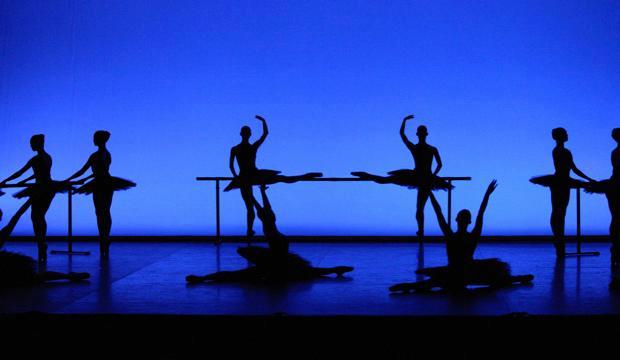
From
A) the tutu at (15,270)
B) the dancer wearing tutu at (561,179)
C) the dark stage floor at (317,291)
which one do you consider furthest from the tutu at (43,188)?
the dancer wearing tutu at (561,179)

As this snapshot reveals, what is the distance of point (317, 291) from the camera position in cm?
583

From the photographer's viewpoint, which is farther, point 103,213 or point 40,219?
point 103,213

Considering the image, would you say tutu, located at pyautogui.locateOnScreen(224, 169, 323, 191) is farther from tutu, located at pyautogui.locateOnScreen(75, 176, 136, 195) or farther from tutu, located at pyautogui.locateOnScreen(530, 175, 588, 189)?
tutu, located at pyautogui.locateOnScreen(530, 175, 588, 189)

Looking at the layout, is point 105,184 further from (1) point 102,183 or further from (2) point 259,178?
(2) point 259,178

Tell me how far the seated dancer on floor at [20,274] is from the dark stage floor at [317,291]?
0.10m

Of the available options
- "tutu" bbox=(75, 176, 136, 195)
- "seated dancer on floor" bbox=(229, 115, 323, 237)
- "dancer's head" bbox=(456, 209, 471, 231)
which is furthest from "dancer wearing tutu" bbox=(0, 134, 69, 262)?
"dancer's head" bbox=(456, 209, 471, 231)

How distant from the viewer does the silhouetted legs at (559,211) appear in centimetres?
764

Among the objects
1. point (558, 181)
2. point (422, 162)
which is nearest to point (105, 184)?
point (422, 162)

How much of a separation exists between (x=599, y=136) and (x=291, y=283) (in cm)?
584

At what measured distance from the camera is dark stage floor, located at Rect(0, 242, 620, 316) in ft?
16.4

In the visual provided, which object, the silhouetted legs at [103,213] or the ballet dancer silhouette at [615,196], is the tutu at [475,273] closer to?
the ballet dancer silhouette at [615,196]

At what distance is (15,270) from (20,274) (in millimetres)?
50

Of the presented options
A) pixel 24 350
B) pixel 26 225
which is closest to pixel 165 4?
pixel 26 225

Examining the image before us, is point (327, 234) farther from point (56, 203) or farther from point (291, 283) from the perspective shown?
point (56, 203)
